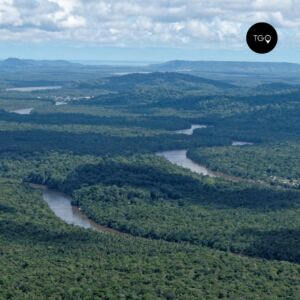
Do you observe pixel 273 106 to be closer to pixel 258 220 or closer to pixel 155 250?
pixel 258 220

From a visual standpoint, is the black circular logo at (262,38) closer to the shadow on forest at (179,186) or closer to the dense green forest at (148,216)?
the dense green forest at (148,216)

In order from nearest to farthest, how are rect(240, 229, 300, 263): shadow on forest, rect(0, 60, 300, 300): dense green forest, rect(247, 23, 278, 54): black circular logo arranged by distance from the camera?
A: rect(247, 23, 278, 54): black circular logo → rect(0, 60, 300, 300): dense green forest → rect(240, 229, 300, 263): shadow on forest

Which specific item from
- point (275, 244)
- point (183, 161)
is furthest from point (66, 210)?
point (183, 161)

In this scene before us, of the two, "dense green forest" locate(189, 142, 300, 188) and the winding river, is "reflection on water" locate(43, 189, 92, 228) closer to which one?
the winding river

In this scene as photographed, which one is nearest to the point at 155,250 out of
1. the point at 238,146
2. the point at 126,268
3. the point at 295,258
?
the point at 126,268

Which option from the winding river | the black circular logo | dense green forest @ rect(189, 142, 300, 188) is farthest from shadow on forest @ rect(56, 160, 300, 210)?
the black circular logo

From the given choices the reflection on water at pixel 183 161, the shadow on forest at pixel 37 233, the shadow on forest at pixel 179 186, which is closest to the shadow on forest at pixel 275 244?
the shadow on forest at pixel 179 186

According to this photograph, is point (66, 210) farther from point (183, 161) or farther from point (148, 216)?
point (183, 161)
